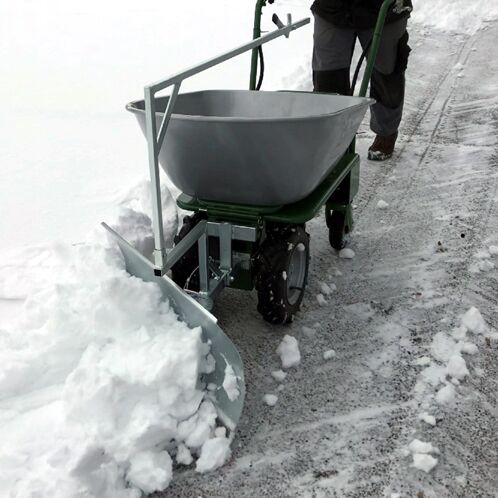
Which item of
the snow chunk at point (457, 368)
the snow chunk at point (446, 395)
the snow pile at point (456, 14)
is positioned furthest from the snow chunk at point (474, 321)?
the snow pile at point (456, 14)

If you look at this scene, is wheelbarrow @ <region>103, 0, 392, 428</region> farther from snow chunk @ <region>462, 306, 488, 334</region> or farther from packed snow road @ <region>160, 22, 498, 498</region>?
snow chunk @ <region>462, 306, 488, 334</region>

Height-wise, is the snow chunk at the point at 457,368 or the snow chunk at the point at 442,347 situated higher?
the snow chunk at the point at 457,368

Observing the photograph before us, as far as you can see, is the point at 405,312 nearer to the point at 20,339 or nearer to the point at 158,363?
the point at 158,363

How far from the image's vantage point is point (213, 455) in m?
1.68

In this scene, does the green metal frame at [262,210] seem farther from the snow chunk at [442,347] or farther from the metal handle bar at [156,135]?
the snow chunk at [442,347]

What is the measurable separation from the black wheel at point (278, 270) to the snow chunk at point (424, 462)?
0.73 meters

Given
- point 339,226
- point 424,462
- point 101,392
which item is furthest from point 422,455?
point 339,226

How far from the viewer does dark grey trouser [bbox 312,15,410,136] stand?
11.4 ft

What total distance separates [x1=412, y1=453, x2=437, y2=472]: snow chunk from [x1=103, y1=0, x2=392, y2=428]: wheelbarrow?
1.76ft

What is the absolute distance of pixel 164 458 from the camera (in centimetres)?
162

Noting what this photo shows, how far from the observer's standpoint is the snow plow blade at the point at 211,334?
1768 millimetres

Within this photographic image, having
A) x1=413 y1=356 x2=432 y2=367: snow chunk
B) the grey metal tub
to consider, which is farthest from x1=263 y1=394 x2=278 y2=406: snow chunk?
the grey metal tub

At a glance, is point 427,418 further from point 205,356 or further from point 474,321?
point 205,356

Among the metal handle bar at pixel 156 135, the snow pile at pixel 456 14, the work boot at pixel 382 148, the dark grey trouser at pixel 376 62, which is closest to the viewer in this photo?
the metal handle bar at pixel 156 135
